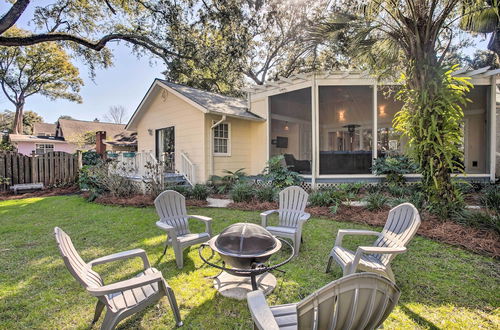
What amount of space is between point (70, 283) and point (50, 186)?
418 inches

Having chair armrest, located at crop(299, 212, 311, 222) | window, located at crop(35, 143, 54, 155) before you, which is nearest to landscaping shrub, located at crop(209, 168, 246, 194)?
chair armrest, located at crop(299, 212, 311, 222)

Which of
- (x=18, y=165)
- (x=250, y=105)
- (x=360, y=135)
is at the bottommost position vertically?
(x=18, y=165)

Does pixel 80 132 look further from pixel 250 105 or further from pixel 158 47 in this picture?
pixel 250 105

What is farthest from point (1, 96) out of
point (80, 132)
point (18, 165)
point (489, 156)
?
point (489, 156)

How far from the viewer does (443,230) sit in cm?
452

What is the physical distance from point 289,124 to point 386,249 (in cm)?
1071

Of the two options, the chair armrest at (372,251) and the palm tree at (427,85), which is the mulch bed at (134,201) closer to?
the chair armrest at (372,251)

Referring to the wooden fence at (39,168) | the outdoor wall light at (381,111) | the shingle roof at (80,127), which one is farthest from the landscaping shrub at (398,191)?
the shingle roof at (80,127)

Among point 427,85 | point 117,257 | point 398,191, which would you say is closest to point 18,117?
point 117,257

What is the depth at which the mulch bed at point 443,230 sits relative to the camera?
3944mm

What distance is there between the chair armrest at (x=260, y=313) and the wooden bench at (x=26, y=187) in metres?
12.9

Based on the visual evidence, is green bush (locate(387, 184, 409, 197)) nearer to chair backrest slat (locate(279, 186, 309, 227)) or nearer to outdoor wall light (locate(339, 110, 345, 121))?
chair backrest slat (locate(279, 186, 309, 227))

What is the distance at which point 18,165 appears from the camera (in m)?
10.7

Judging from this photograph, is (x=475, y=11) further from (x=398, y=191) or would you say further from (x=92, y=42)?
(x=92, y=42)
